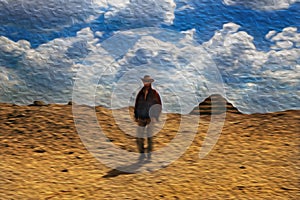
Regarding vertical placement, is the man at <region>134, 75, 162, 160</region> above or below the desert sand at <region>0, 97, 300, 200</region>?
above

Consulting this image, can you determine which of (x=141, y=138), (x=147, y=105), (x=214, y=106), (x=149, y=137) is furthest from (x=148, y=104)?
(x=214, y=106)

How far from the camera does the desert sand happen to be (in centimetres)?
912

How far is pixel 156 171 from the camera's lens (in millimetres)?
9984

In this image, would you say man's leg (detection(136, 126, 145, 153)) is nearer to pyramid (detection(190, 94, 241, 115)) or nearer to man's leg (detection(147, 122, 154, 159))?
man's leg (detection(147, 122, 154, 159))

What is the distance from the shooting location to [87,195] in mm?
8906

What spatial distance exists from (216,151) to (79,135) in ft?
11.3

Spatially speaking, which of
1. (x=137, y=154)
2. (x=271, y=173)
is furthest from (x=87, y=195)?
(x=271, y=173)

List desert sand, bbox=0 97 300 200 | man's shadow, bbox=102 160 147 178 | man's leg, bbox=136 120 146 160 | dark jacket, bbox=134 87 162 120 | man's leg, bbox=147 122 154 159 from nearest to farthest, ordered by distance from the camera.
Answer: desert sand, bbox=0 97 300 200, man's shadow, bbox=102 160 147 178, dark jacket, bbox=134 87 162 120, man's leg, bbox=147 122 154 159, man's leg, bbox=136 120 146 160

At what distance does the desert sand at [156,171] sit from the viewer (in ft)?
29.9

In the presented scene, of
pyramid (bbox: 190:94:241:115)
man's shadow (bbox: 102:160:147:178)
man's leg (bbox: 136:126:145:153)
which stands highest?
pyramid (bbox: 190:94:241:115)

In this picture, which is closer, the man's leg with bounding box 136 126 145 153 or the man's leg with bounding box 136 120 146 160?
the man's leg with bounding box 136 120 146 160

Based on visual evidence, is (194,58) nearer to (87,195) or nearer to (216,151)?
(216,151)

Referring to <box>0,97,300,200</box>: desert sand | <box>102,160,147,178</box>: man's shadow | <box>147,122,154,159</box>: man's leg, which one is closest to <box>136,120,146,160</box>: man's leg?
<box>147,122,154,159</box>: man's leg

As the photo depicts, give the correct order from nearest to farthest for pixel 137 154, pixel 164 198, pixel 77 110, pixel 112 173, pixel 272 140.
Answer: pixel 164 198 → pixel 112 173 → pixel 137 154 → pixel 272 140 → pixel 77 110
